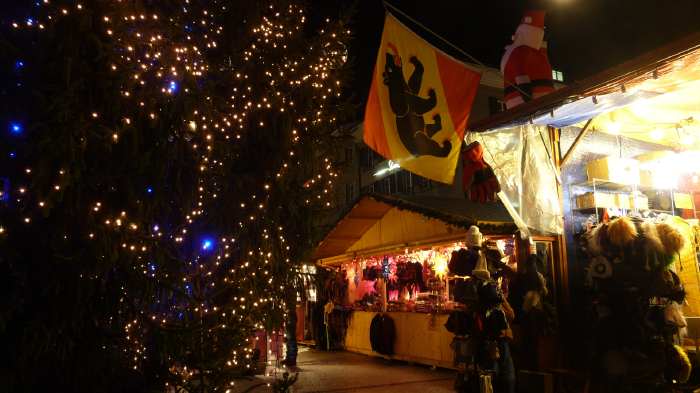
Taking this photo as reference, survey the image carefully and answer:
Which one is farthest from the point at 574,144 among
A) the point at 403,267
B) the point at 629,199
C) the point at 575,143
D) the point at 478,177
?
the point at 403,267

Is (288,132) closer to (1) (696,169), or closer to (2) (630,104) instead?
(2) (630,104)

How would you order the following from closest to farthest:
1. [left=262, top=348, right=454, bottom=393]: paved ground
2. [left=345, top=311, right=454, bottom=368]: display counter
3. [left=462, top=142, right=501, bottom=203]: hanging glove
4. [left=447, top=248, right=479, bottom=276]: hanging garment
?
1. [left=447, top=248, right=479, bottom=276]: hanging garment
2. [left=462, top=142, right=501, bottom=203]: hanging glove
3. [left=262, top=348, right=454, bottom=393]: paved ground
4. [left=345, top=311, right=454, bottom=368]: display counter

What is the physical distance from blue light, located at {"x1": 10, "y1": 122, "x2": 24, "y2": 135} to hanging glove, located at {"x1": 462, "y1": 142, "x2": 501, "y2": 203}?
5.57 meters

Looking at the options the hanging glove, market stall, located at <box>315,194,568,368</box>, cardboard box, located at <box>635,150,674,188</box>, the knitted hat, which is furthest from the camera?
market stall, located at <box>315,194,568,368</box>

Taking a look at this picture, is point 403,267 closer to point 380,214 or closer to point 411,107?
point 380,214

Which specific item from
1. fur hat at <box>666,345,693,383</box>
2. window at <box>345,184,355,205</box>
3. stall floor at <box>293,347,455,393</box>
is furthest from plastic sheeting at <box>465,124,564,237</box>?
window at <box>345,184,355,205</box>

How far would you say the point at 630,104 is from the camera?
7.00 meters

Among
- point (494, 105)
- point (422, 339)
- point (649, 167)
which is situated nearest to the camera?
point (649, 167)

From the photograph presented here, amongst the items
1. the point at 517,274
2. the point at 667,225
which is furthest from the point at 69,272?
the point at 667,225

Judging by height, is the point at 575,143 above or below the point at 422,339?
above

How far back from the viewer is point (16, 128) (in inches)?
185

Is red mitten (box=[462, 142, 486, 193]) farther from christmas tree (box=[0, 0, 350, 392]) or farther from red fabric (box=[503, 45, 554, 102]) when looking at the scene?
christmas tree (box=[0, 0, 350, 392])

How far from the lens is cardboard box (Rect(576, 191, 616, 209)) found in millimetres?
7668

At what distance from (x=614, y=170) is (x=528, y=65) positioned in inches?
87.2
